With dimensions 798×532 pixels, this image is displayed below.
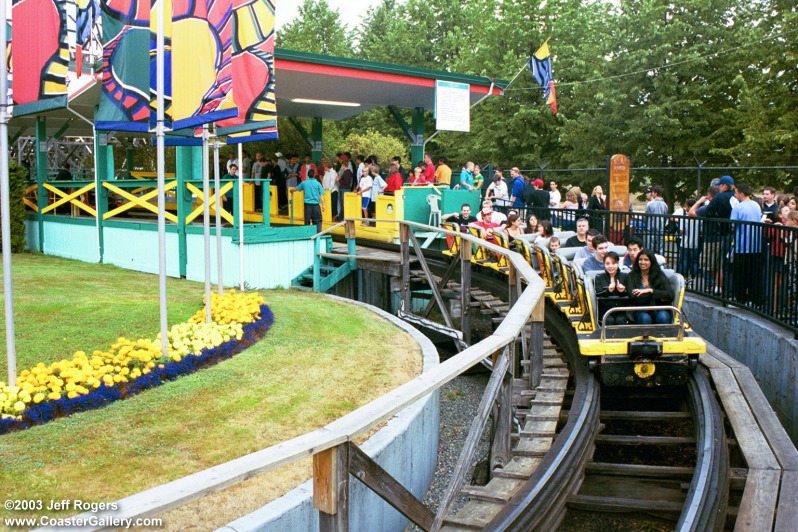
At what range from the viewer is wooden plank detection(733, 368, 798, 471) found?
611cm

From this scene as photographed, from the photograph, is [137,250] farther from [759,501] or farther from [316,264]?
[759,501]

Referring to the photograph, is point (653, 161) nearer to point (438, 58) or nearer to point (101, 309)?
point (438, 58)

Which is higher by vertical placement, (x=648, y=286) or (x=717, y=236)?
(x=717, y=236)

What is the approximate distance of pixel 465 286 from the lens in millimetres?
11273

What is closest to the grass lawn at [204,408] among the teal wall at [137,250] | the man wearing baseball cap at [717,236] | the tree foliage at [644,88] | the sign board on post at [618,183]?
the teal wall at [137,250]

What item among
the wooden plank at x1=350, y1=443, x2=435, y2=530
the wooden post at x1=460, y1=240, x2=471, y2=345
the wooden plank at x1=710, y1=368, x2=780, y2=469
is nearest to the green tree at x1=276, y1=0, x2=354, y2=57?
the wooden post at x1=460, y1=240, x2=471, y2=345

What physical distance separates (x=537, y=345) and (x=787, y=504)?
270 cm

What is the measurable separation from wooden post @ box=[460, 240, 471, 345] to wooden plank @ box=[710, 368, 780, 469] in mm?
3599

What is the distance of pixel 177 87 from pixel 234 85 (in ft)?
4.23

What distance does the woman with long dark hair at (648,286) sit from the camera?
895 cm

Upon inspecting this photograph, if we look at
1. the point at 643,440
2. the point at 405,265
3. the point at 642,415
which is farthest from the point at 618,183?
the point at 643,440

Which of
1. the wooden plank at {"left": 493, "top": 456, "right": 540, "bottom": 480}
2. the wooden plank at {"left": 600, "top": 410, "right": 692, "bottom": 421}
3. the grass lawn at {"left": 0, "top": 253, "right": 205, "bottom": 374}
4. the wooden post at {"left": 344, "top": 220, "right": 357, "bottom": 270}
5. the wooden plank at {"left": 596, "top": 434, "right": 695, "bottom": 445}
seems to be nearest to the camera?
the wooden plank at {"left": 493, "top": 456, "right": 540, "bottom": 480}

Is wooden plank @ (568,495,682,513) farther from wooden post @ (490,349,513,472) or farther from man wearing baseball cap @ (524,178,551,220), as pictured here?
man wearing baseball cap @ (524,178,551,220)

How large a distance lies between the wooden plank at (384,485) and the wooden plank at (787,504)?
7.61 ft
